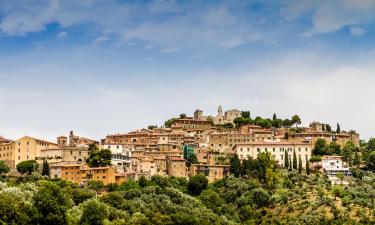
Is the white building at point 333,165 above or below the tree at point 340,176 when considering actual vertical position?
above

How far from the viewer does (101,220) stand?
4600 cm

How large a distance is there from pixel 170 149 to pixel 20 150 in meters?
18.3

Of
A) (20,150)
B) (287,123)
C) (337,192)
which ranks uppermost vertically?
(287,123)

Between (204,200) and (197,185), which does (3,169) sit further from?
(204,200)

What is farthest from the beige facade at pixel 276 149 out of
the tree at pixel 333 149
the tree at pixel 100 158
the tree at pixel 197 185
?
the tree at pixel 100 158

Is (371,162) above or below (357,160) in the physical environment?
below

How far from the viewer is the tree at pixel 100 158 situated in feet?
235

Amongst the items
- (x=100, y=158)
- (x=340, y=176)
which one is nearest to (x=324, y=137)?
(x=340, y=176)

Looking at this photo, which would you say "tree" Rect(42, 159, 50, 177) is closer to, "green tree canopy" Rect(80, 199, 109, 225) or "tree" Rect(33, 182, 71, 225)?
"green tree canopy" Rect(80, 199, 109, 225)

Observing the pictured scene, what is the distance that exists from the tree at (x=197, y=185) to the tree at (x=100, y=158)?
9801mm

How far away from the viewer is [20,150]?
2970 inches

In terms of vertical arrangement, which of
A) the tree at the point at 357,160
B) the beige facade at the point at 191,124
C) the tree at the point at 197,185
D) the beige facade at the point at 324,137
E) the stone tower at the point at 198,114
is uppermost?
the stone tower at the point at 198,114

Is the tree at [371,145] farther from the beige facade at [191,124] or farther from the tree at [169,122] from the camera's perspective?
the tree at [169,122]

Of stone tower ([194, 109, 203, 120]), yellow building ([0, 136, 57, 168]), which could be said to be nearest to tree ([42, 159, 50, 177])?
yellow building ([0, 136, 57, 168])
